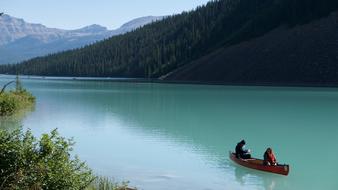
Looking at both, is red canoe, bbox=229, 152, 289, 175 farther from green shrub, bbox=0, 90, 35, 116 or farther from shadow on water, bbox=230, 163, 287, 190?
green shrub, bbox=0, 90, 35, 116

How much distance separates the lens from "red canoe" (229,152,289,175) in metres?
27.6

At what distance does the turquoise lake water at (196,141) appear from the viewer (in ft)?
90.4

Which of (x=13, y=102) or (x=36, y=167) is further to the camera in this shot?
(x=13, y=102)

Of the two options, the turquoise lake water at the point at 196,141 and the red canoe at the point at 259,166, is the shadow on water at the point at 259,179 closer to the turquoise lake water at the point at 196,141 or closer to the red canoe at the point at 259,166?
the turquoise lake water at the point at 196,141

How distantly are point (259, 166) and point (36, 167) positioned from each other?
1844 centimetres

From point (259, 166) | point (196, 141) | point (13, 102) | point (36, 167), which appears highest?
point (36, 167)

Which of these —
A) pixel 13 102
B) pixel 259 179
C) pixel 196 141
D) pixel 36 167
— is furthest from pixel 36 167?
pixel 13 102

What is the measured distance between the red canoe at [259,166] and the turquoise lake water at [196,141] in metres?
0.37

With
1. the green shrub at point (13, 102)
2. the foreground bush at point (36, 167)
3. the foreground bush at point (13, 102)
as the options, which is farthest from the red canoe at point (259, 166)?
the green shrub at point (13, 102)

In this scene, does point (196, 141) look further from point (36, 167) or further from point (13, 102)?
point (36, 167)

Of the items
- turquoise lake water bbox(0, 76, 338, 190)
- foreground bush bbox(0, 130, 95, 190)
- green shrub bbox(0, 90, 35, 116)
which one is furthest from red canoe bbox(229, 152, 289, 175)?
green shrub bbox(0, 90, 35, 116)

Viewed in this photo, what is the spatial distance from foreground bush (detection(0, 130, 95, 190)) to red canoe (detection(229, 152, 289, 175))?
51.8 feet

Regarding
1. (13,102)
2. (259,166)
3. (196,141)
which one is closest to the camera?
(259,166)

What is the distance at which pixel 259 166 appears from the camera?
29250 mm
